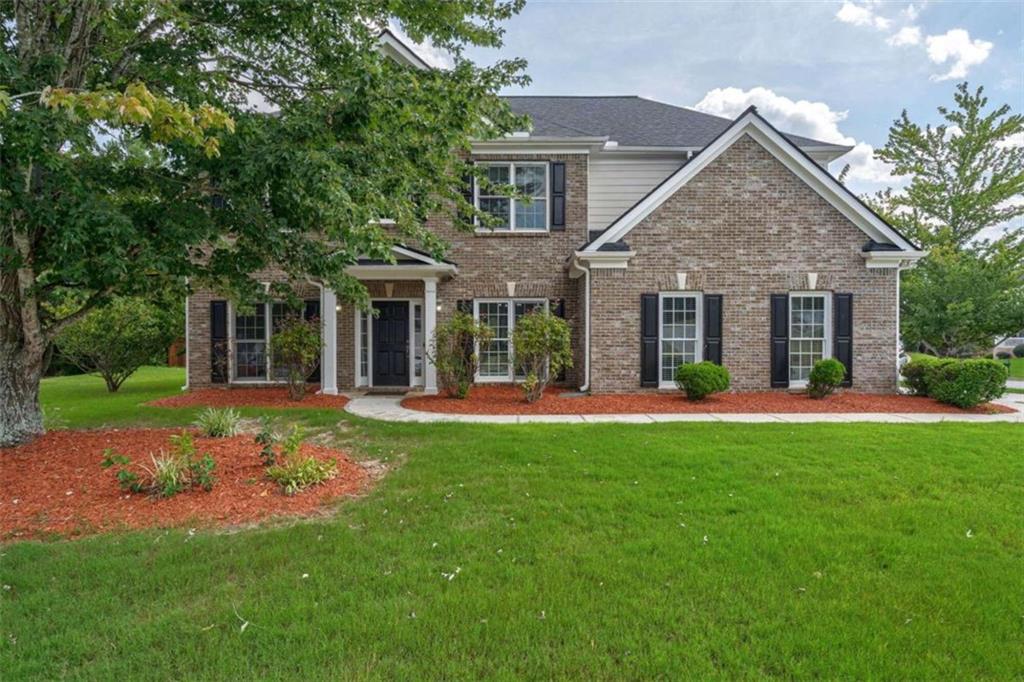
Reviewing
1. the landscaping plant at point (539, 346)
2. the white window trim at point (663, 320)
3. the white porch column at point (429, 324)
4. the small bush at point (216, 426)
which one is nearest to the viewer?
the small bush at point (216, 426)

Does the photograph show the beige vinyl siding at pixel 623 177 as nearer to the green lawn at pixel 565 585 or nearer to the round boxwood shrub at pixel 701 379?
the round boxwood shrub at pixel 701 379

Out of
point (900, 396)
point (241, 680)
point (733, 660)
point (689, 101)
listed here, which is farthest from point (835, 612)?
point (689, 101)

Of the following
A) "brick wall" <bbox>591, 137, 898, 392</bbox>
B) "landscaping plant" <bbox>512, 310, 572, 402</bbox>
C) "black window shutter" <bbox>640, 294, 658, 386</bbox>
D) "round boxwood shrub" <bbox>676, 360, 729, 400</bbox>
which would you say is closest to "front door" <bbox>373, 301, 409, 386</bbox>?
"landscaping plant" <bbox>512, 310, 572, 402</bbox>

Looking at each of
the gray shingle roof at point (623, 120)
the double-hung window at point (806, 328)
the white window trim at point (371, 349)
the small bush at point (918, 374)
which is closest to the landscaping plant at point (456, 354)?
the white window trim at point (371, 349)

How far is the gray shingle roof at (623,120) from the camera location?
13.8m

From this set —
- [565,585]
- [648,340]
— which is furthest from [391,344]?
[565,585]

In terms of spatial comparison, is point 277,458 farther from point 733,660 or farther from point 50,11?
point 50,11

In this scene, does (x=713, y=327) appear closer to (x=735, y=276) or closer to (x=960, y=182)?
(x=735, y=276)

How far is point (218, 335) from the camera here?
12.9 metres

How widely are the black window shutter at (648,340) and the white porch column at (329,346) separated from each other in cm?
712

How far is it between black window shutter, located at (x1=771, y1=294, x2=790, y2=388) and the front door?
8.56m

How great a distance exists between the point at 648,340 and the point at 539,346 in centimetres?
254

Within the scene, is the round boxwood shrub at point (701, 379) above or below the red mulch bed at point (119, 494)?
above

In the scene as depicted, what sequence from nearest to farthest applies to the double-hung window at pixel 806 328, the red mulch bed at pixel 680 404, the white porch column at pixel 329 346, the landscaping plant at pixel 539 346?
the red mulch bed at pixel 680 404
the landscaping plant at pixel 539 346
the double-hung window at pixel 806 328
the white porch column at pixel 329 346
